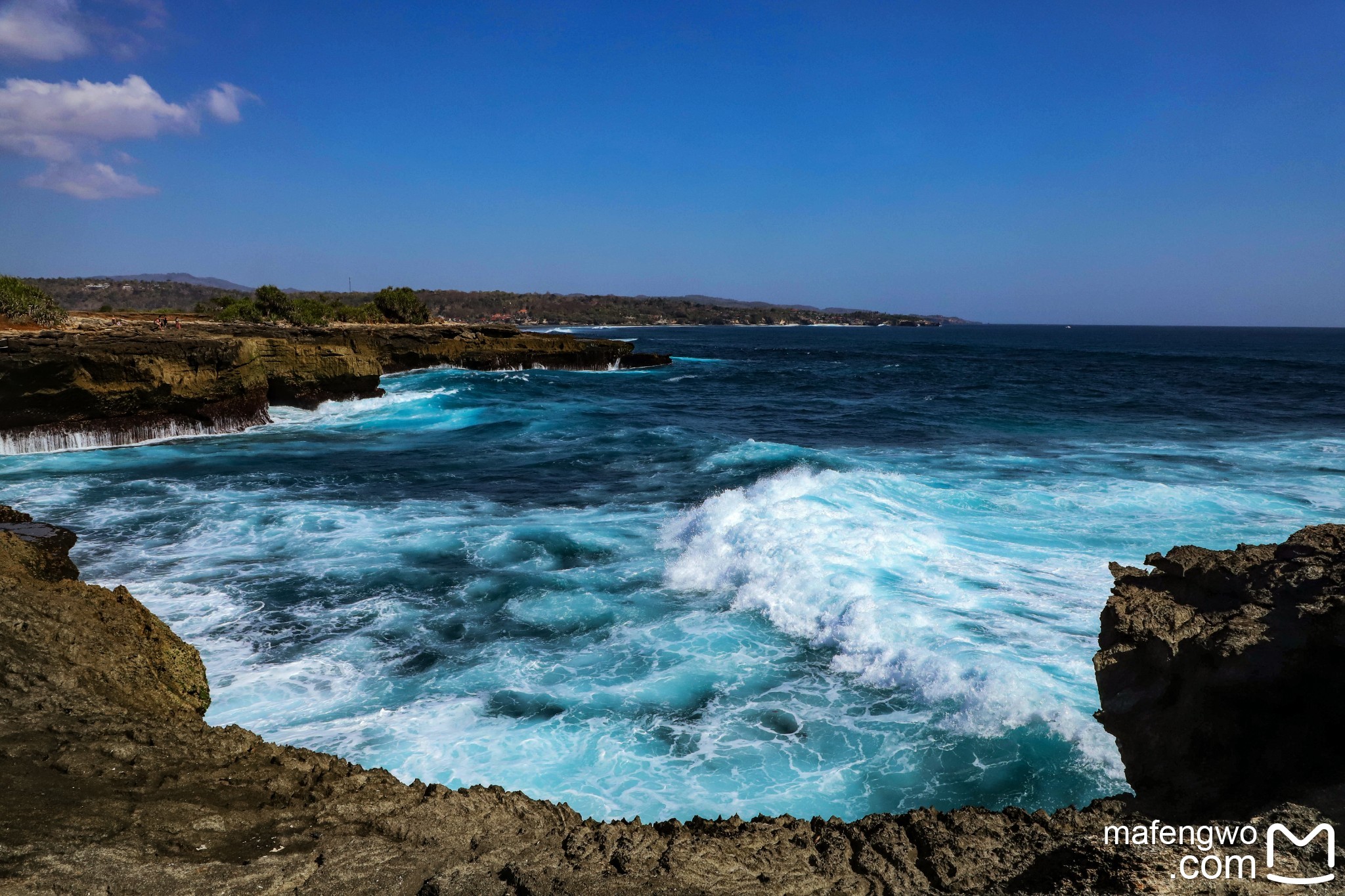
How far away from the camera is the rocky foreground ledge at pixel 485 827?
117 inches

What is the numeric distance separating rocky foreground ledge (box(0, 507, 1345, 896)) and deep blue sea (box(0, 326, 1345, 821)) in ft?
5.86

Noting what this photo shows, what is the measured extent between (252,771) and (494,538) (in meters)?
7.87

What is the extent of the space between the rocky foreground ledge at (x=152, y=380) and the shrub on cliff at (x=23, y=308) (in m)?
1.06

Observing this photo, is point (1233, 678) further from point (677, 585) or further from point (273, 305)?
point (273, 305)

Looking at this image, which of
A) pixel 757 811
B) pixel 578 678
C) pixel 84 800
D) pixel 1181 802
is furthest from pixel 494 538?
pixel 1181 802

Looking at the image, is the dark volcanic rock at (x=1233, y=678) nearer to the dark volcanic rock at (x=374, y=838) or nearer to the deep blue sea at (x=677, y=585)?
the dark volcanic rock at (x=374, y=838)

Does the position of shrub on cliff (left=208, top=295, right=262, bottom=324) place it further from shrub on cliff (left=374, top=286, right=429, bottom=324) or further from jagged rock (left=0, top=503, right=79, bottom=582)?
jagged rock (left=0, top=503, right=79, bottom=582)

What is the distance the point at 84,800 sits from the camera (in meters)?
3.46

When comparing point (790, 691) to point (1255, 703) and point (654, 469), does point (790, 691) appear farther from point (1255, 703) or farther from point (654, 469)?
point (654, 469)

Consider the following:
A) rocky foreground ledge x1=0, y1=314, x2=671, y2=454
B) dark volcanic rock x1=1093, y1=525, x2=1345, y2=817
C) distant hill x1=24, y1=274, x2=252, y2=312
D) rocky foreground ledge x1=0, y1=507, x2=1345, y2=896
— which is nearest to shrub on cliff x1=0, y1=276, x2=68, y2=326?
rocky foreground ledge x1=0, y1=314, x2=671, y2=454

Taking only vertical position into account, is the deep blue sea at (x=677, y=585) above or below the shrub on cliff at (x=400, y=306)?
below

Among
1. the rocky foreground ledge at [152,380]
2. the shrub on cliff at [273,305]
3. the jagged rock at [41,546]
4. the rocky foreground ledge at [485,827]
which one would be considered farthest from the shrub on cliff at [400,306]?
the rocky foreground ledge at [485,827]

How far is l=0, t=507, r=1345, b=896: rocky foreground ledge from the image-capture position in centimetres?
298

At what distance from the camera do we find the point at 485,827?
11.9ft
